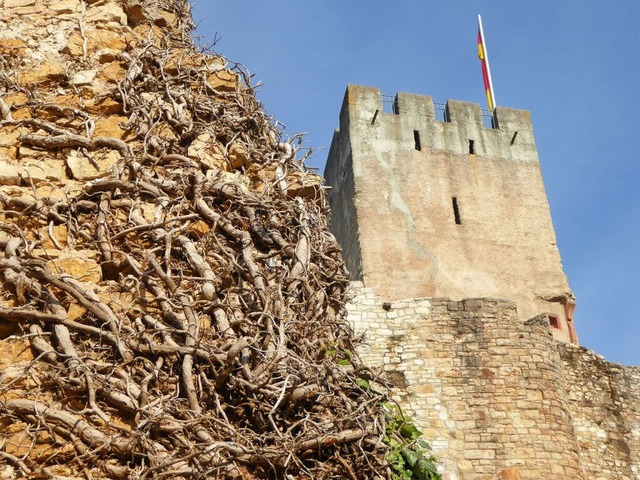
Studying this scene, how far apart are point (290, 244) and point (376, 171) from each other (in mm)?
12812

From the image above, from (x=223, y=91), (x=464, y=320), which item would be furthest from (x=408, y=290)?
(x=223, y=91)

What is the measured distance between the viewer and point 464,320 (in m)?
10.7

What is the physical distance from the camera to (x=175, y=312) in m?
2.95

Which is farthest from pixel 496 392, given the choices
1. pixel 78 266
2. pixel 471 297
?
pixel 78 266

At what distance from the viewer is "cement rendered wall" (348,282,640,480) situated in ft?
32.6

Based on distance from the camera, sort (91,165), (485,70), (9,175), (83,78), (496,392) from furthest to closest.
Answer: (485,70)
(496,392)
(83,78)
(91,165)
(9,175)

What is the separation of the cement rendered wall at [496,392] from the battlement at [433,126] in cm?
593

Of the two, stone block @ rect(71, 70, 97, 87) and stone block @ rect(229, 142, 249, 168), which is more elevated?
stone block @ rect(71, 70, 97, 87)

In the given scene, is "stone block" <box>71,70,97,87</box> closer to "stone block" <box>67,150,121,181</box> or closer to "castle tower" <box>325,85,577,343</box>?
"stone block" <box>67,150,121,181</box>

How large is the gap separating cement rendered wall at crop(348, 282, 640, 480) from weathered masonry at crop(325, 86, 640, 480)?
0.01 metres

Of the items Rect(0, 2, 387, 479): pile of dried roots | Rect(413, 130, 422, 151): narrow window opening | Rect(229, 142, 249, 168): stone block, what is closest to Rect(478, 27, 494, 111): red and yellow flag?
Rect(413, 130, 422, 151): narrow window opening

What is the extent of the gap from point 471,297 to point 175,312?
12361 millimetres

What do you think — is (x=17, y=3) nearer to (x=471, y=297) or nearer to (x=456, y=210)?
(x=471, y=297)

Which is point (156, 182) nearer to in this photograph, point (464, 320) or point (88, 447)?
point (88, 447)
